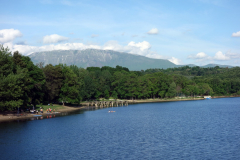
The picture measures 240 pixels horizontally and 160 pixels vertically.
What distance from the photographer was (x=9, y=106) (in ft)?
218

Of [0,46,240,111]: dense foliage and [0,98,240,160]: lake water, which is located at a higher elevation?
[0,46,240,111]: dense foliage

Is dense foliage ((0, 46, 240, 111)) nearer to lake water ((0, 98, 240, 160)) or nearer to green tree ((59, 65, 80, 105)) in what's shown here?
green tree ((59, 65, 80, 105))

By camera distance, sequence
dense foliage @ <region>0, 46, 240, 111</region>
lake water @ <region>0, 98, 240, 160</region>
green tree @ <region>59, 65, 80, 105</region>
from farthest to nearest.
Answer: green tree @ <region>59, 65, 80, 105</region> < dense foliage @ <region>0, 46, 240, 111</region> < lake water @ <region>0, 98, 240, 160</region>

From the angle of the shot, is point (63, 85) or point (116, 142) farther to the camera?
point (63, 85)

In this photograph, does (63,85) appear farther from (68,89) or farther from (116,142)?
(116,142)

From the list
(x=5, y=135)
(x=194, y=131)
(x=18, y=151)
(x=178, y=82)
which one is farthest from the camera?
(x=178, y=82)

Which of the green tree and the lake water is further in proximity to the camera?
the green tree

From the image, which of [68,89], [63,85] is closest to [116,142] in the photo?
[68,89]

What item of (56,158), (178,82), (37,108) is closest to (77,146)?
(56,158)

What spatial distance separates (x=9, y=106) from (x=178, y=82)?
463ft

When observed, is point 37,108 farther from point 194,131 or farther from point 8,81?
point 194,131

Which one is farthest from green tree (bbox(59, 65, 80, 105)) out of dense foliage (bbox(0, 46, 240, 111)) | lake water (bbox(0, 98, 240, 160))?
lake water (bbox(0, 98, 240, 160))

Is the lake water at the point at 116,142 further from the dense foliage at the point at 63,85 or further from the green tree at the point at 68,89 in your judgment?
the green tree at the point at 68,89

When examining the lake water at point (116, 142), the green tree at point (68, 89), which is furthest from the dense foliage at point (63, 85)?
the lake water at point (116, 142)
